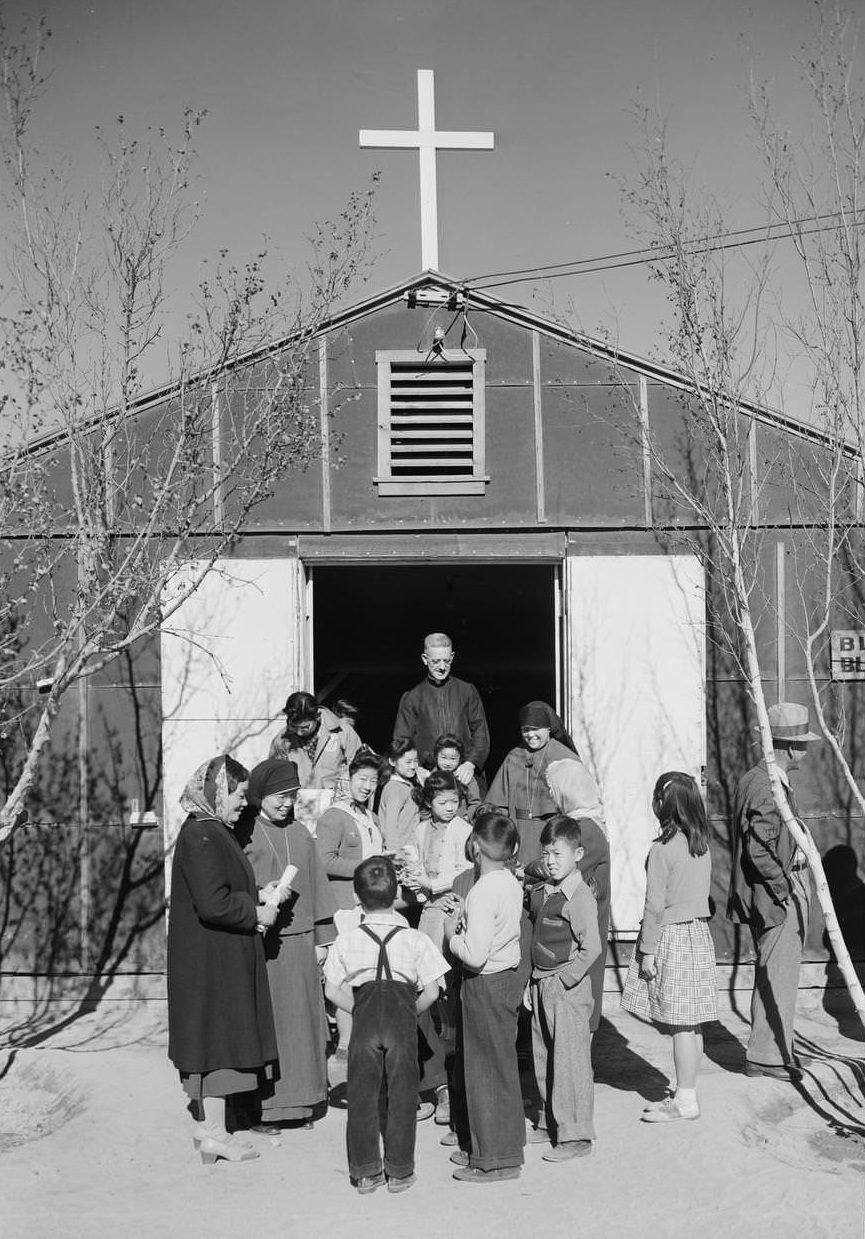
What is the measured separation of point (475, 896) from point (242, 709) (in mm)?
3737

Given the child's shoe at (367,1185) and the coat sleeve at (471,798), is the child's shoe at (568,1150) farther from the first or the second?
the coat sleeve at (471,798)

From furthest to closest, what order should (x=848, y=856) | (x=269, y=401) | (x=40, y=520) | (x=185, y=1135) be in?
(x=848, y=856)
(x=269, y=401)
(x=40, y=520)
(x=185, y=1135)

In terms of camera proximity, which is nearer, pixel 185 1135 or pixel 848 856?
pixel 185 1135

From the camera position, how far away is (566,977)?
5.78 metres

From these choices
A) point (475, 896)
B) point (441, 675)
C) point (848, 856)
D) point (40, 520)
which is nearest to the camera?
point (475, 896)

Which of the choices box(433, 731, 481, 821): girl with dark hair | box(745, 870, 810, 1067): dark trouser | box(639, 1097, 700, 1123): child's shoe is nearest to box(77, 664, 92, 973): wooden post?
box(433, 731, 481, 821): girl with dark hair

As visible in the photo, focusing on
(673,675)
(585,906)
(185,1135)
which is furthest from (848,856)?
(185,1135)

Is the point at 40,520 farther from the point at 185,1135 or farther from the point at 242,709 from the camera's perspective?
the point at 185,1135

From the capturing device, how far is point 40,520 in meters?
6.88

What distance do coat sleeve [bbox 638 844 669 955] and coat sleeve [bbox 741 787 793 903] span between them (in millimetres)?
884

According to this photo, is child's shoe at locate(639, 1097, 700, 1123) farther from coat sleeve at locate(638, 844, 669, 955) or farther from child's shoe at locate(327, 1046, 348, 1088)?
child's shoe at locate(327, 1046, 348, 1088)

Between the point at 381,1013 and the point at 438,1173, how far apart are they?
91cm

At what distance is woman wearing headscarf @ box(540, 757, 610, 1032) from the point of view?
255 inches

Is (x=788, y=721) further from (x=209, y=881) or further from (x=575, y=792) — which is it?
(x=209, y=881)
